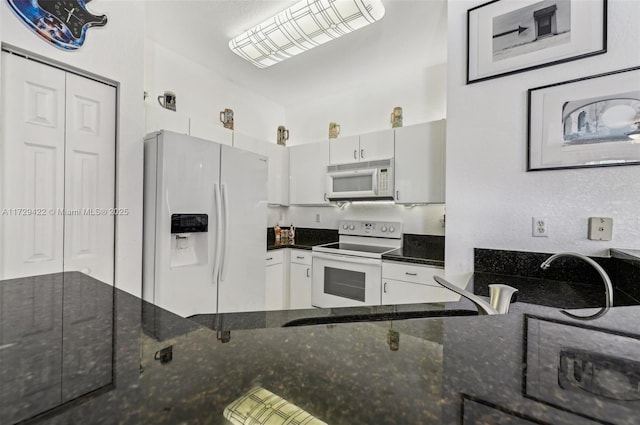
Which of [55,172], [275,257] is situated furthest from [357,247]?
[55,172]

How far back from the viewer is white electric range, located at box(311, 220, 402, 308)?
8.54ft

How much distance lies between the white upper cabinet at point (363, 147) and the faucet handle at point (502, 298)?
190 cm

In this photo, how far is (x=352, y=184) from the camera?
2.98 m

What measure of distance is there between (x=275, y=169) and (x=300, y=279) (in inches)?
52.1

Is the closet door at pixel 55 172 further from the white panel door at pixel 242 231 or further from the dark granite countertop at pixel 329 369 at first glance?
the dark granite countertop at pixel 329 369

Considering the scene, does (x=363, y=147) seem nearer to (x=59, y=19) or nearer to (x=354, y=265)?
(x=354, y=265)

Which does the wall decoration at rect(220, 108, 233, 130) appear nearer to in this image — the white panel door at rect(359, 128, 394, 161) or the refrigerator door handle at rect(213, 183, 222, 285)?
the refrigerator door handle at rect(213, 183, 222, 285)

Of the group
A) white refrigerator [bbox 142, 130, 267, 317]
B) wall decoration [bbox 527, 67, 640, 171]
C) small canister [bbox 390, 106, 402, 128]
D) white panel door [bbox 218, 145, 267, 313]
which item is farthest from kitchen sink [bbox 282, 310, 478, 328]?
small canister [bbox 390, 106, 402, 128]

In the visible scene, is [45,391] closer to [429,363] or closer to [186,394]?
[186,394]

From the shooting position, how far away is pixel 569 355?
41 centimetres

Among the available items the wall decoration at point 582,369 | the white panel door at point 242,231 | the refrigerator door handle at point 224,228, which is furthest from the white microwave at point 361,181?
the wall decoration at point 582,369

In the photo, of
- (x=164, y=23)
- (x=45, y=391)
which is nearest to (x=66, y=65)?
(x=164, y=23)

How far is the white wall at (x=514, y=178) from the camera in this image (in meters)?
1.41

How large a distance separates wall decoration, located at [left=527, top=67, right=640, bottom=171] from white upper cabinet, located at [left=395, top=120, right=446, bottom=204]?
3.10 ft
